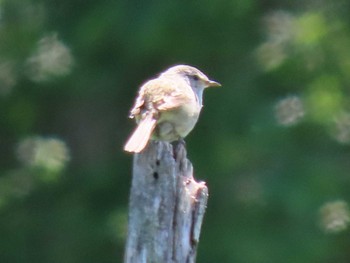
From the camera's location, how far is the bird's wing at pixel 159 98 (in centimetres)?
574

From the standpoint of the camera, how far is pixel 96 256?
39.4ft

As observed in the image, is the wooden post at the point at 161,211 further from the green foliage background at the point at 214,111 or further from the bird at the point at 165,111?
the green foliage background at the point at 214,111

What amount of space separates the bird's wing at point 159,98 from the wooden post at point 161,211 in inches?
25.6

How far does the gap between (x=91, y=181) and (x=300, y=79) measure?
2.06 meters

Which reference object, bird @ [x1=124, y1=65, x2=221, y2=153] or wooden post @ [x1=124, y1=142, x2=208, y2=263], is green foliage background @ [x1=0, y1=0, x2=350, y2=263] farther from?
wooden post @ [x1=124, y1=142, x2=208, y2=263]

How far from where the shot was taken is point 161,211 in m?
4.94

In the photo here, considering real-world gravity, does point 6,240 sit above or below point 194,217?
above

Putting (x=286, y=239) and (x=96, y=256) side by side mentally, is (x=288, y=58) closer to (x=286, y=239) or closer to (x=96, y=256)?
(x=286, y=239)

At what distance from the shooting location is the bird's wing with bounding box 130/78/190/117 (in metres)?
5.74

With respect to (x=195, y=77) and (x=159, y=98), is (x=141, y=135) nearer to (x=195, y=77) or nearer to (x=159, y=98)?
(x=159, y=98)

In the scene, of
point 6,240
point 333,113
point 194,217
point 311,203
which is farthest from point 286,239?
point 194,217

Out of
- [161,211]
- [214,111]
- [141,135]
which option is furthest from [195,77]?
[214,111]

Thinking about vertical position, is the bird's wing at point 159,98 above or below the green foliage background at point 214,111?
below

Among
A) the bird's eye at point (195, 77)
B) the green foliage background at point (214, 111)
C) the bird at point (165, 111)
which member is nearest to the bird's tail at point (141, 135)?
the bird at point (165, 111)
